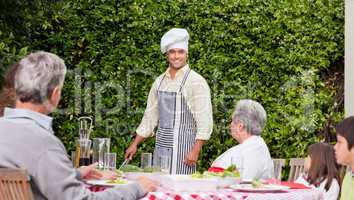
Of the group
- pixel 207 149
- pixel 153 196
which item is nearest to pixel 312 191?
pixel 153 196

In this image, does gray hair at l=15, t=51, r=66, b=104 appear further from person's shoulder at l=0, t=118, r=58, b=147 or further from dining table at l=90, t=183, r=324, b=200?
dining table at l=90, t=183, r=324, b=200

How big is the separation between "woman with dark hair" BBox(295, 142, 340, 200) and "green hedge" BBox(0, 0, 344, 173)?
2.13 meters

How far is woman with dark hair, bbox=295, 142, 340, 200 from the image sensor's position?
4.21 metres

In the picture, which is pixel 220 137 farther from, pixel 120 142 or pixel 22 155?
pixel 22 155

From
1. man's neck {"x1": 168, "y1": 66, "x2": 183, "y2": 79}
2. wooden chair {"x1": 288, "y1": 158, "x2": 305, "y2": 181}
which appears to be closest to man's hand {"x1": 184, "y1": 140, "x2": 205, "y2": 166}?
man's neck {"x1": 168, "y1": 66, "x2": 183, "y2": 79}

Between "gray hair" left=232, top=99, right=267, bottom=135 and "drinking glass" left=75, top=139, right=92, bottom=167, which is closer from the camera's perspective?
"drinking glass" left=75, top=139, right=92, bottom=167

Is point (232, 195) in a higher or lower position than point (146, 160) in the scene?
lower

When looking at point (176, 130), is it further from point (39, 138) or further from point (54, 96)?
point (39, 138)

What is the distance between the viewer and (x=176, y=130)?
4902 millimetres

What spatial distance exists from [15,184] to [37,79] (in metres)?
0.36

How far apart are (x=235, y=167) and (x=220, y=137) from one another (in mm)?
3068

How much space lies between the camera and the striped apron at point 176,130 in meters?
4.88

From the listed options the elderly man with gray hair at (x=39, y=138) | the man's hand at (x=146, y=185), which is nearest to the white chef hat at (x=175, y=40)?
the man's hand at (x=146, y=185)

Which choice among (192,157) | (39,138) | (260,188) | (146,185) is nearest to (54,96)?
(39,138)
